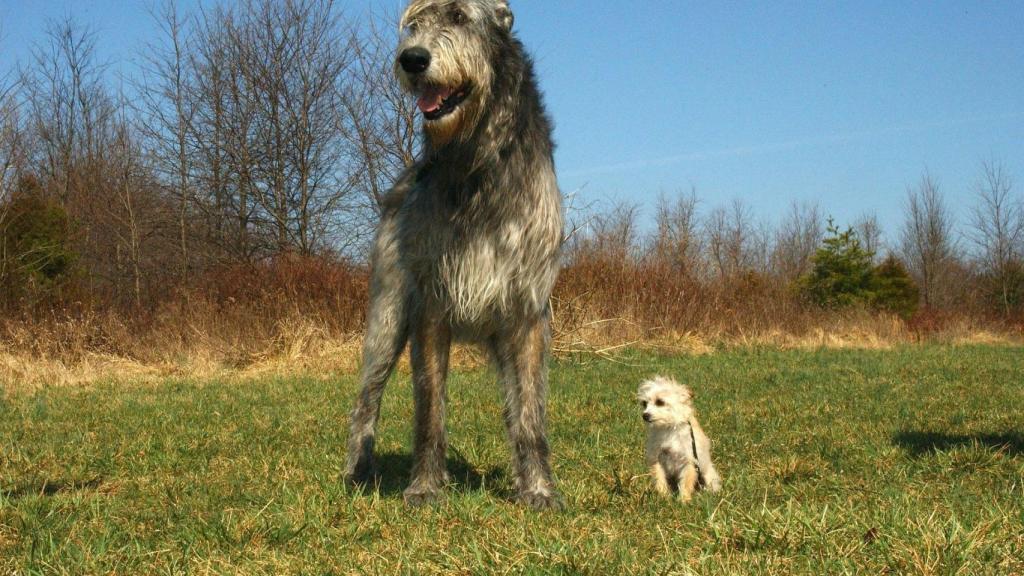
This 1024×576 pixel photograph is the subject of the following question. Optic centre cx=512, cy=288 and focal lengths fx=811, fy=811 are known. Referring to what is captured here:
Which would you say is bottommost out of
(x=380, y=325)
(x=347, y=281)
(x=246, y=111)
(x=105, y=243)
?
(x=380, y=325)

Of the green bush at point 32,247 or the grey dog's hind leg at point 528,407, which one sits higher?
the green bush at point 32,247

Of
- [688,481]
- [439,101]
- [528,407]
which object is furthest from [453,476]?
[439,101]

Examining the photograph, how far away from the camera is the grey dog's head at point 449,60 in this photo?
3412mm

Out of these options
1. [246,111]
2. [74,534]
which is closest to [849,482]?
[74,534]

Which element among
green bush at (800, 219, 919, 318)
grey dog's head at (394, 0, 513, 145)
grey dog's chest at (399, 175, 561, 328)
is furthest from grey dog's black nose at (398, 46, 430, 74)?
green bush at (800, 219, 919, 318)

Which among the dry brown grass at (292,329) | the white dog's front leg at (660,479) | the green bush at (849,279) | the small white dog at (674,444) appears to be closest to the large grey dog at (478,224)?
the white dog's front leg at (660,479)

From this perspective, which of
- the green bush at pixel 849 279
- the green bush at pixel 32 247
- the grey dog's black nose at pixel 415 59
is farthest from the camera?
the green bush at pixel 849 279

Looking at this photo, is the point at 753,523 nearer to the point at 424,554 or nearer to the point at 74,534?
the point at 424,554

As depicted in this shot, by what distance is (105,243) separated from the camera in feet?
75.9

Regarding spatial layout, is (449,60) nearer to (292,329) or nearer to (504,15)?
(504,15)

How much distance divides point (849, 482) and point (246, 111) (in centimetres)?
2103

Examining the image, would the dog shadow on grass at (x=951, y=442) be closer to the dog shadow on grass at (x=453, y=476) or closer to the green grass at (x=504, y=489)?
the green grass at (x=504, y=489)

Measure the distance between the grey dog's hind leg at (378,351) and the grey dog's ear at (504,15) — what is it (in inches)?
54.8

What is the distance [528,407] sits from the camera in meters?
3.99
